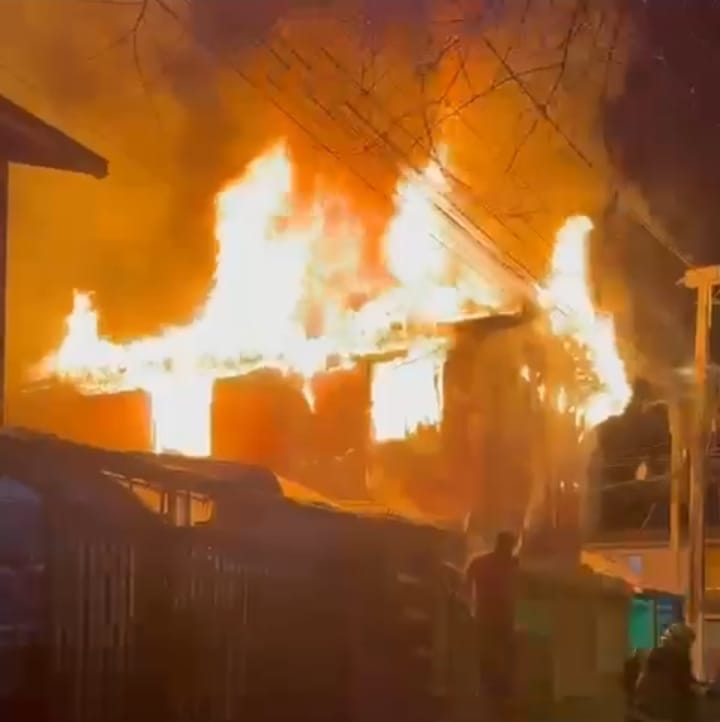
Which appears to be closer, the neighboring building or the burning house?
the neighboring building

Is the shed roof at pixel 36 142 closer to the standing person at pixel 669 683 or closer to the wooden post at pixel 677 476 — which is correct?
the wooden post at pixel 677 476

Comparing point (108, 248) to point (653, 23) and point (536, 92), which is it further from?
point (653, 23)

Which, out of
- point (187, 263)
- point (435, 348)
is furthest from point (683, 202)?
point (187, 263)

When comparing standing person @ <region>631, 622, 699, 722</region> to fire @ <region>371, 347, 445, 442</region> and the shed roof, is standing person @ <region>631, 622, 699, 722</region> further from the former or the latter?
the shed roof

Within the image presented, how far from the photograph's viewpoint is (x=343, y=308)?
164 cm

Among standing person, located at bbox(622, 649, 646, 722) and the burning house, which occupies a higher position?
the burning house

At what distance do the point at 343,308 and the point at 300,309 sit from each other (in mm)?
62

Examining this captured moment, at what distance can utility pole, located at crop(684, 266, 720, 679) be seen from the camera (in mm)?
1644

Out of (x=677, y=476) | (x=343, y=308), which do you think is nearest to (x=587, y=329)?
(x=677, y=476)

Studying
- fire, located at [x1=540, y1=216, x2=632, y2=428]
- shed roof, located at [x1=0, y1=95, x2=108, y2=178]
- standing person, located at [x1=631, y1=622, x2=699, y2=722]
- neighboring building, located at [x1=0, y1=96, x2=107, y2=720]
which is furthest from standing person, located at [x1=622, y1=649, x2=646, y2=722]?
shed roof, located at [x1=0, y1=95, x2=108, y2=178]

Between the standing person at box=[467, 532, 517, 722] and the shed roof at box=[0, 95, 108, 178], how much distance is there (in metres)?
0.80

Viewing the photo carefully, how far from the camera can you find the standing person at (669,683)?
163 cm

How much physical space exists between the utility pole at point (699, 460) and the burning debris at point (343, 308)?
13 cm

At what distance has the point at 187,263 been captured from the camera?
160cm
